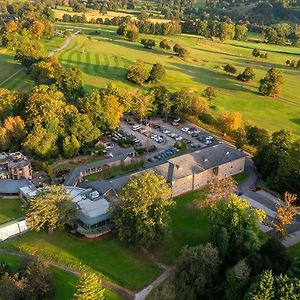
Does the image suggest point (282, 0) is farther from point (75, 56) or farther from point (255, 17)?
point (75, 56)

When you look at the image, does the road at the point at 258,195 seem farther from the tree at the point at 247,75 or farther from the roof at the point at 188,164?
the tree at the point at 247,75

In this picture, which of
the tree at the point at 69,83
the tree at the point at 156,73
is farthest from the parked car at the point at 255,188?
the tree at the point at 156,73

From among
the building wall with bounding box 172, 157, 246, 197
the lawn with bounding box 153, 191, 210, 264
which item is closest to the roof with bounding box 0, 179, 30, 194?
the building wall with bounding box 172, 157, 246, 197

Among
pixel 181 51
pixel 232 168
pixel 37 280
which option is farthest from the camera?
pixel 181 51

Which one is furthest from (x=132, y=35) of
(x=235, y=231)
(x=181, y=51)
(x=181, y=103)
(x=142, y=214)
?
(x=235, y=231)

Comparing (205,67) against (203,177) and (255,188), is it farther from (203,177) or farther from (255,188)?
(203,177)

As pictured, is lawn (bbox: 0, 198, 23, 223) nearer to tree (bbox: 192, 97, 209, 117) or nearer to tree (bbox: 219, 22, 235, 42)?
tree (bbox: 192, 97, 209, 117)
